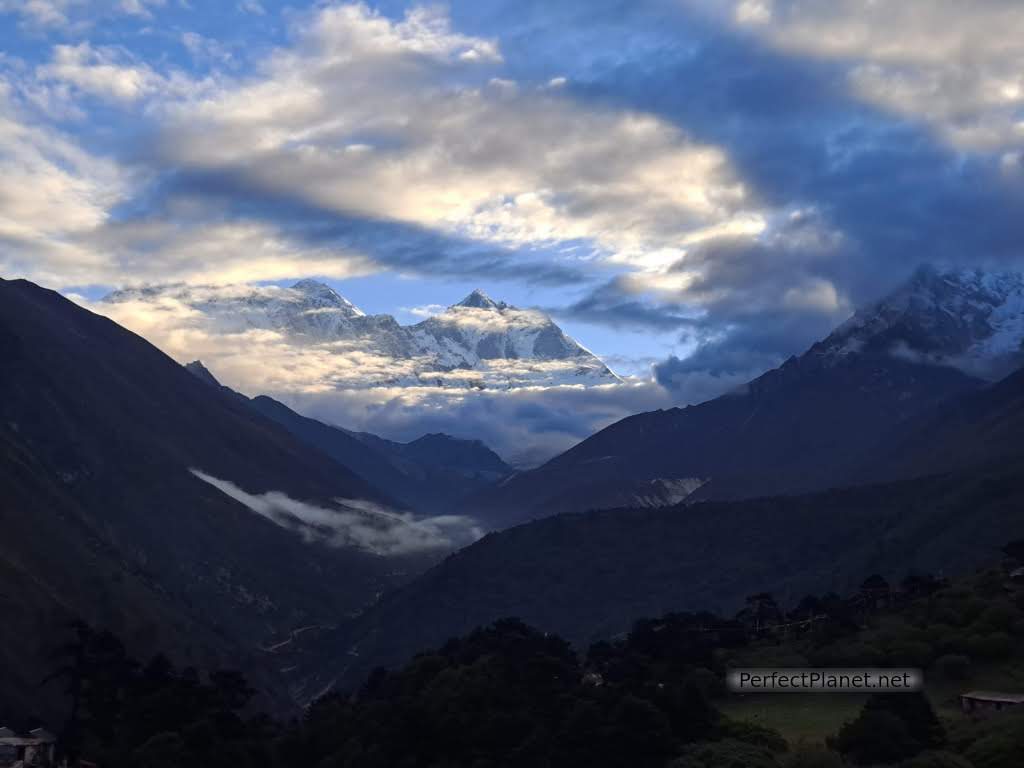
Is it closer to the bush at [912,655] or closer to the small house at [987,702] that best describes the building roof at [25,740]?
the bush at [912,655]

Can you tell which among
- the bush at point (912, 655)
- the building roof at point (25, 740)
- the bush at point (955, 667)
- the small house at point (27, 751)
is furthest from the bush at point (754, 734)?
the building roof at point (25, 740)

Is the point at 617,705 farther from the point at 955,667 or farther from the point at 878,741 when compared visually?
the point at 955,667

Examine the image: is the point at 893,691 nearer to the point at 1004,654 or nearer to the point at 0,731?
the point at 1004,654

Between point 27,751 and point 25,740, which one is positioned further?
point 25,740

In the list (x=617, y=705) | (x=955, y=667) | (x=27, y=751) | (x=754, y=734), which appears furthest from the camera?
(x=27, y=751)

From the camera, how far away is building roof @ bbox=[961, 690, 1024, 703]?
307ft

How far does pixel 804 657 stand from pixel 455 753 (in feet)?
143

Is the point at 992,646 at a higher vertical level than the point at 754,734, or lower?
higher

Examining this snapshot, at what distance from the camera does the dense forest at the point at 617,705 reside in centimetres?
8662

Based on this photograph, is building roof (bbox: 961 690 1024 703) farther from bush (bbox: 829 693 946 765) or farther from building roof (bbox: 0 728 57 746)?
building roof (bbox: 0 728 57 746)

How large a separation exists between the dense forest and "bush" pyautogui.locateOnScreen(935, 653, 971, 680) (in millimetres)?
178

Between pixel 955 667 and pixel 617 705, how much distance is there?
33702 mm

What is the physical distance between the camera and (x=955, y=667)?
109m

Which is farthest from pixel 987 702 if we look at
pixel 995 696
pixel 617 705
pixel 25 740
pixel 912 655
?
pixel 25 740
